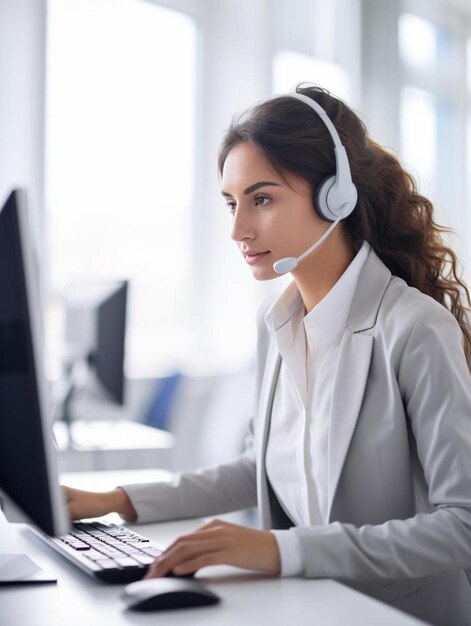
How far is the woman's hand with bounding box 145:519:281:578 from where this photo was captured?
839 mm

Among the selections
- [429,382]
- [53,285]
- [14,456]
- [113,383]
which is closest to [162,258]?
[53,285]

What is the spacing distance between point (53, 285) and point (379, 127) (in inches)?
78.9

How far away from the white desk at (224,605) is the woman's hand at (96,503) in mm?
234

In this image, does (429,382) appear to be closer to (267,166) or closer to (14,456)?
(267,166)

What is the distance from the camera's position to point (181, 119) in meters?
3.70

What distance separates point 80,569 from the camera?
2.90ft

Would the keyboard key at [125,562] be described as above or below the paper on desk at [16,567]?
above

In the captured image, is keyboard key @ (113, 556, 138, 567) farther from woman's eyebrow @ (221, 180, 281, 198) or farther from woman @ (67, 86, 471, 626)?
woman's eyebrow @ (221, 180, 281, 198)

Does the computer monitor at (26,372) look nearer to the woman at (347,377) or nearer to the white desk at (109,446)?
the woman at (347,377)

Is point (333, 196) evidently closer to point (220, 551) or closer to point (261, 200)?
point (261, 200)

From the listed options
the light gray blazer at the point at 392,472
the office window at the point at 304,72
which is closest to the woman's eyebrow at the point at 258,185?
the light gray blazer at the point at 392,472

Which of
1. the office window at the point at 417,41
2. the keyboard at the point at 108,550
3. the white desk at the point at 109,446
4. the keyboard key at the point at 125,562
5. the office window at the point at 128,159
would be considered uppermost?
the office window at the point at 417,41

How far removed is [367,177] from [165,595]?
0.86 metres

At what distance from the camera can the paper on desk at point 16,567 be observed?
0.85 m
